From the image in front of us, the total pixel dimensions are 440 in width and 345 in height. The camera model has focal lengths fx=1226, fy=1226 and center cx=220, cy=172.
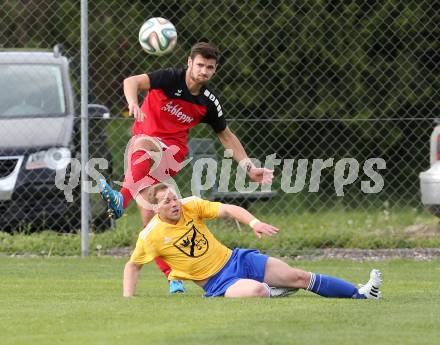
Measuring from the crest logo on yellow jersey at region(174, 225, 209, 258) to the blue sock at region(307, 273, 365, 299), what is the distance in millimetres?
746

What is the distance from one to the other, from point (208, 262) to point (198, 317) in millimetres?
1243

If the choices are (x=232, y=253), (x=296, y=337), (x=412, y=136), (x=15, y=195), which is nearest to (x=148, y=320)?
(x=296, y=337)

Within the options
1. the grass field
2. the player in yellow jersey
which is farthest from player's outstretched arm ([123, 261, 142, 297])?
the grass field

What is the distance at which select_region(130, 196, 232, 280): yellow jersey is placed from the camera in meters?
8.07

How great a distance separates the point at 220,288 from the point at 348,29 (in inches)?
236

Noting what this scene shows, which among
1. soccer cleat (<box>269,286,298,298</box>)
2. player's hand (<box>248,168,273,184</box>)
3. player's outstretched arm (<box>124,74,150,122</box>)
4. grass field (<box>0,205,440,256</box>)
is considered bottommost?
grass field (<box>0,205,440,256</box>)

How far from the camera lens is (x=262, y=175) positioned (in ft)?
28.5

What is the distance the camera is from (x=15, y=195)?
38.7 feet

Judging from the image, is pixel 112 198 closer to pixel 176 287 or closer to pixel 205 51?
pixel 176 287

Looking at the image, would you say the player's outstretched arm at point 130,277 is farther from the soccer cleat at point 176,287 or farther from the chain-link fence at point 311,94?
the chain-link fence at point 311,94

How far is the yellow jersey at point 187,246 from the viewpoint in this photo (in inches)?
318

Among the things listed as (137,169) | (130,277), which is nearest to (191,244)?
(130,277)

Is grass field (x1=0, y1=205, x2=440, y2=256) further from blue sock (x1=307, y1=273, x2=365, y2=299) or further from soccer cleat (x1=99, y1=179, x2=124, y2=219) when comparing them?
blue sock (x1=307, y1=273, x2=365, y2=299)

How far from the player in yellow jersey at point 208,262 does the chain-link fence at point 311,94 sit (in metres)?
4.13
